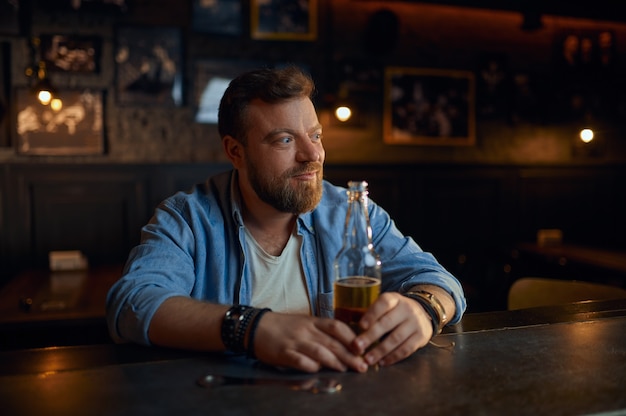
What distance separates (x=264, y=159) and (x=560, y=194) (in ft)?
13.2

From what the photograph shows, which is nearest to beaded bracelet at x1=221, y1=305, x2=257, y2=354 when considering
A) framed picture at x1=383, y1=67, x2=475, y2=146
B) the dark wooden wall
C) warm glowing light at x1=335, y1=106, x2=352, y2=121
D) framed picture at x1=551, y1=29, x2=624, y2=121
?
the dark wooden wall

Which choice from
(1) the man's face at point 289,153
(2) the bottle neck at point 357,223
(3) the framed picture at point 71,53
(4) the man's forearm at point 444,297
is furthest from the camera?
(3) the framed picture at point 71,53

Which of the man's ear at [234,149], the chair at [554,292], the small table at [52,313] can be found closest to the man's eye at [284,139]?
the man's ear at [234,149]

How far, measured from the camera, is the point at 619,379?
0.96 meters

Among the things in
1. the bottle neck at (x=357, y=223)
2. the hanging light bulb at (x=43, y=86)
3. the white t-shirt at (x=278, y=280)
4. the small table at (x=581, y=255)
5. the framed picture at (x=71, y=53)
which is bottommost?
the small table at (x=581, y=255)

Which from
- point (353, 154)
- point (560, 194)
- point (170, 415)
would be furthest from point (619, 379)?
point (560, 194)

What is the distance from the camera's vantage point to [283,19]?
13.8 feet

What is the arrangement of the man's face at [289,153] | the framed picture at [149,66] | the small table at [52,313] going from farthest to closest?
the framed picture at [149,66]
the small table at [52,313]
the man's face at [289,153]

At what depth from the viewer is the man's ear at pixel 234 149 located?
1961mm

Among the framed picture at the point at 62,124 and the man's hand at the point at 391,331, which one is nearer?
the man's hand at the point at 391,331

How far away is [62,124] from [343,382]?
3510 mm

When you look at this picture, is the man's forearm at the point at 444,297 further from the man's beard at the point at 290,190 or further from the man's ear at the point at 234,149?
the man's ear at the point at 234,149

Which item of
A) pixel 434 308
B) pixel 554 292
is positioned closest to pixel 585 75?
pixel 554 292

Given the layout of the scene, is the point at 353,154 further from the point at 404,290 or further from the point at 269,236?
the point at 404,290
